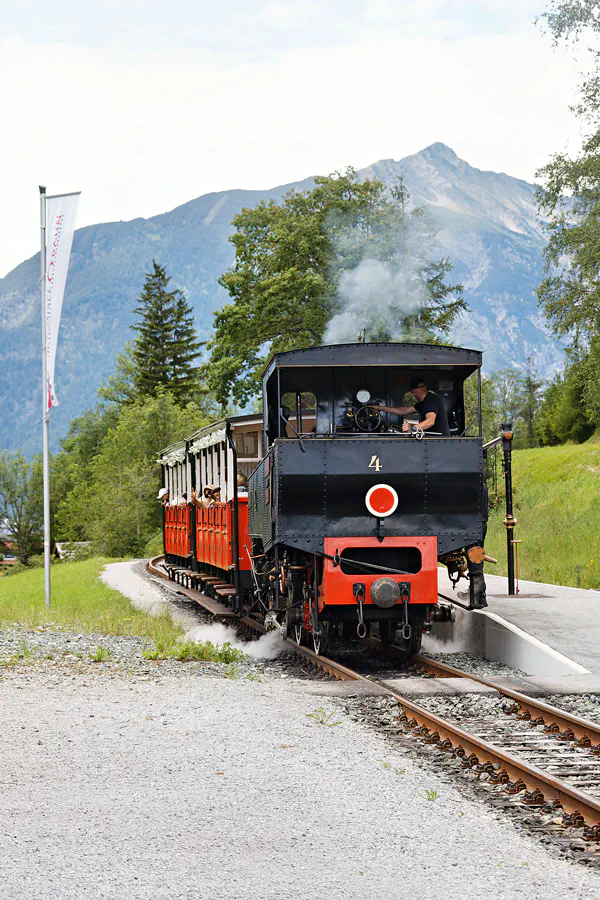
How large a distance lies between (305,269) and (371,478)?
25.1 meters

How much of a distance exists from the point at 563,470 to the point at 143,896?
41747 mm

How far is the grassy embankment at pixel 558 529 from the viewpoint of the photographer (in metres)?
19.4

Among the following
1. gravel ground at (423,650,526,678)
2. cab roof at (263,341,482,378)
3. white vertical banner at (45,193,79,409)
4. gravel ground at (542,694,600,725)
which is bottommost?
gravel ground at (423,650,526,678)

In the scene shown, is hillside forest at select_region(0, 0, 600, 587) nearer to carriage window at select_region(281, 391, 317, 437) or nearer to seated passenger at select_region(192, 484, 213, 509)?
carriage window at select_region(281, 391, 317, 437)

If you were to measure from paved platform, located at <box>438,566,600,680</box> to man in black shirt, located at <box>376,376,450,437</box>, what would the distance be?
265cm

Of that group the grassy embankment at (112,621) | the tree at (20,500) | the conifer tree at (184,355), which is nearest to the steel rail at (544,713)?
the grassy embankment at (112,621)

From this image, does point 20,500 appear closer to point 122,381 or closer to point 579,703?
point 122,381

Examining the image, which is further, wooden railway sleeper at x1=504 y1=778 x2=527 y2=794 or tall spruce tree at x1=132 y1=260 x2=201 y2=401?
tall spruce tree at x1=132 y1=260 x2=201 y2=401

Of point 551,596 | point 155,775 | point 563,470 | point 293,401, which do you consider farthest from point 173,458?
point 563,470

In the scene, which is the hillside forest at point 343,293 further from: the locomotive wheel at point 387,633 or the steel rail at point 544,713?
the steel rail at point 544,713

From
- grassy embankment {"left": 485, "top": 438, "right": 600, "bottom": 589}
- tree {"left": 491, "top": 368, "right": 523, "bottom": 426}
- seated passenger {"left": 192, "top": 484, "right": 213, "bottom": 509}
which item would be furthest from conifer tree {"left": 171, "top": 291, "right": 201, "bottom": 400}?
seated passenger {"left": 192, "top": 484, "right": 213, "bottom": 509}

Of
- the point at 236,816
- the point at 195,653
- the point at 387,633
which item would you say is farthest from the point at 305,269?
the point at 236,816

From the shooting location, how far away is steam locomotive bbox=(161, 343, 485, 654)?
412 inches

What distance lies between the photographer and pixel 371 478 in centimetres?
1048
